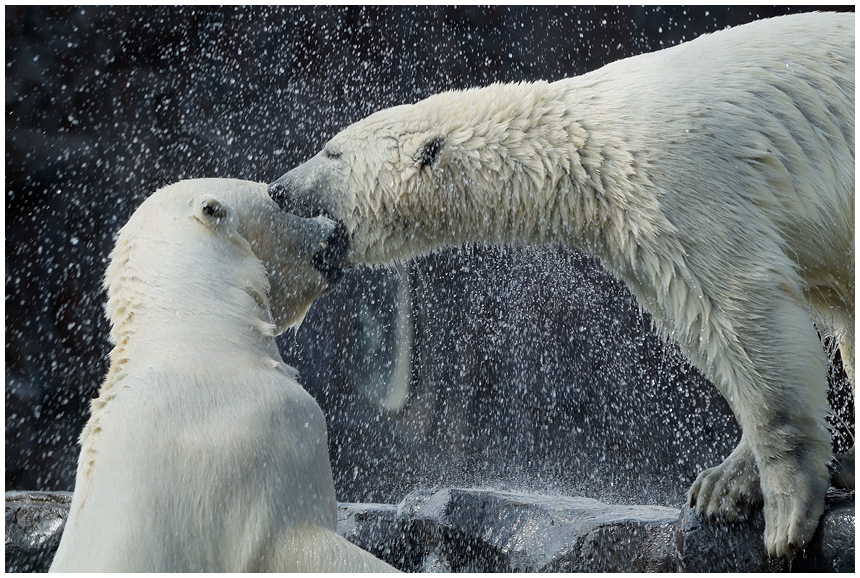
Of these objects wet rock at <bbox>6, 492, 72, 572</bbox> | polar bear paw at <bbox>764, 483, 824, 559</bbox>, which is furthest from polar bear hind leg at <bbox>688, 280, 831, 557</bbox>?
wet rock at <bbox>6, 492, 72, 572</bbox>

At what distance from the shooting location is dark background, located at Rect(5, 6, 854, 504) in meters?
5.79

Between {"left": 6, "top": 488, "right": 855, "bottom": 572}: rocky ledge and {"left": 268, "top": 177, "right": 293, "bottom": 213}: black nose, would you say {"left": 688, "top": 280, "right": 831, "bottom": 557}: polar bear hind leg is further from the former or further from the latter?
{"left": 268, "top": 177, "right": 293, "bottom": 213}: black nose

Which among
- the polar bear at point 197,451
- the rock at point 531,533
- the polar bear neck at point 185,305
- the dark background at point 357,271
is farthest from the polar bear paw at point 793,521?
the dark background at point 357,271

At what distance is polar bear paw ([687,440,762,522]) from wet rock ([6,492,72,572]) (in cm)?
218

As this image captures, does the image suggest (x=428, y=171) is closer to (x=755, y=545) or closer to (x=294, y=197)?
(x=294, y=197)

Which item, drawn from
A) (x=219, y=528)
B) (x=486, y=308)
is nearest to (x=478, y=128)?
(x=219, y=528)

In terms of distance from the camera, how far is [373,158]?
281 cm

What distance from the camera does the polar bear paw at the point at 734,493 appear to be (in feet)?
7.72

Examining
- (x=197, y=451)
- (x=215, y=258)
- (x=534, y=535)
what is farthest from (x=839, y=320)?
(x=197, y=451)

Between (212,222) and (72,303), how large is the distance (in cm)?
402

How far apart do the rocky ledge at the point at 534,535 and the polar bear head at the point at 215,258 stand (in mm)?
945

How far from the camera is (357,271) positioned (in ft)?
21.3

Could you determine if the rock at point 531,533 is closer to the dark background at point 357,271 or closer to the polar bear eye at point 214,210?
the polar bear eye at point 214,210

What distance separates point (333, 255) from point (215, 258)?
592mm
